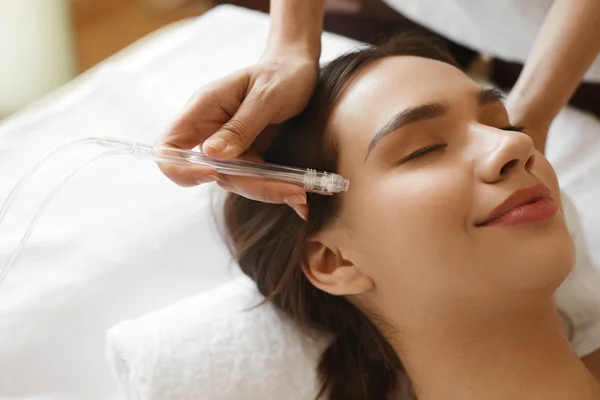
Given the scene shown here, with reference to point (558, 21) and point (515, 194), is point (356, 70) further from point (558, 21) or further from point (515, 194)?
point (558, 21)

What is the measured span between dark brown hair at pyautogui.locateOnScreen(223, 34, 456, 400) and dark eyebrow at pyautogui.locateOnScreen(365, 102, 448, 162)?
0.08 meters

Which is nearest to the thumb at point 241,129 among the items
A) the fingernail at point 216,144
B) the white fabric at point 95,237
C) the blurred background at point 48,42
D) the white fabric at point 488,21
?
the fingernail at point 216,144

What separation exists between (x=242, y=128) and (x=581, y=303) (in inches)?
27.5

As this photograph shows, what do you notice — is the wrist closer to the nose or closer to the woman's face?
the woman's face

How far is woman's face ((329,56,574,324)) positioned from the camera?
86cm

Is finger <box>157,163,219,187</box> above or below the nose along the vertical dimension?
below

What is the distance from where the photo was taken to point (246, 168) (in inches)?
34.4


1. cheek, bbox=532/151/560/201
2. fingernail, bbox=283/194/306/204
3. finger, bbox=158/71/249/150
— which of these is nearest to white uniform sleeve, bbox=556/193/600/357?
cheek, bbox=532/151/560/201

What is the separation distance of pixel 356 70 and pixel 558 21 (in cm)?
42

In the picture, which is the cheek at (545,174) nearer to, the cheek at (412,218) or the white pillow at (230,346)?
the cheek at (412,218)

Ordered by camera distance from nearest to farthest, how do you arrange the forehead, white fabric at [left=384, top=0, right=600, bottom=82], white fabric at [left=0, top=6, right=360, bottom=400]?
1. the forehead
2. white fabric at [left=0, top=6, right=360, bottom=400]
3. white fabric at [left=384, top=0, right=600, bottom=82]

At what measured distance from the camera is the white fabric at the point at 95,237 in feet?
3.78

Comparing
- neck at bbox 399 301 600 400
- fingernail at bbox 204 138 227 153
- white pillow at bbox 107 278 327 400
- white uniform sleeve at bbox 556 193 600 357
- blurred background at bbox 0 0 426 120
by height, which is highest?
fingernail at bbox 204 138 227 153

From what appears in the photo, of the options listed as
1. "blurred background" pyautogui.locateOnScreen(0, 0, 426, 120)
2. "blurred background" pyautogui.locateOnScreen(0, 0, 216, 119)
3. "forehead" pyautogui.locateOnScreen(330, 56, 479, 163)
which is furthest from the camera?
"blurred background" pyautogui.locateOnScreen(0, 0, 216, 119)
